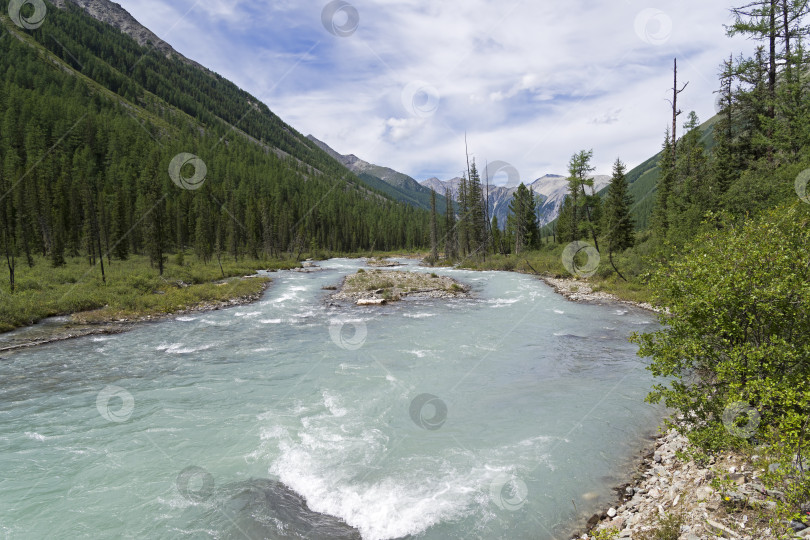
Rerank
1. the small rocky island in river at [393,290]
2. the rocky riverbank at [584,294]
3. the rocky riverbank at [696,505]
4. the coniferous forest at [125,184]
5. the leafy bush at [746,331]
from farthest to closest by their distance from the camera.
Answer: the coniferous forest at [125,184], the small rocky island in river at [393,290], the rocky riverbank at [584,294], the leafy bush at [746,331], the rocky riverbank at [696,505]

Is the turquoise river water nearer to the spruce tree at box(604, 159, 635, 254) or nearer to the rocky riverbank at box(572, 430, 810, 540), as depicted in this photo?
the rocky riverbank at box(572, 430, 810, 540)

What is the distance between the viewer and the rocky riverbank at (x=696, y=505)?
4.84m

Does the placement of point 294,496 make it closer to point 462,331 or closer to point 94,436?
point 94,436

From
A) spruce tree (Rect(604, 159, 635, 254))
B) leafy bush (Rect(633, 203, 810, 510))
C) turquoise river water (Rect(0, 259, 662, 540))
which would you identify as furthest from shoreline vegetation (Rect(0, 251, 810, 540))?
spruce tree (Rect(604, 159, 635, 254))

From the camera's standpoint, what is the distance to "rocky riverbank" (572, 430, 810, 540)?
15.9 ft

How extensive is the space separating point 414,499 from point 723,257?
770 cm

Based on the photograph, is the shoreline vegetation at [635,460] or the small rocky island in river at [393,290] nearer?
the shoreline vegetation at [635,460]

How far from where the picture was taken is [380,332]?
21.0 meters

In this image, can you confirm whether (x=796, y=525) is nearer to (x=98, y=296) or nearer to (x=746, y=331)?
(x=746, y=331)

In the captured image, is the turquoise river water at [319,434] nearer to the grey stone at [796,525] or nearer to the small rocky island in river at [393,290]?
the grey stone at [796,525]

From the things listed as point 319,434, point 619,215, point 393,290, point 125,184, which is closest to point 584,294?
point 393,290

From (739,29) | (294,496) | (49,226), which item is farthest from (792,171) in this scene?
(49,226)

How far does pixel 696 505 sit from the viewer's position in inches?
223

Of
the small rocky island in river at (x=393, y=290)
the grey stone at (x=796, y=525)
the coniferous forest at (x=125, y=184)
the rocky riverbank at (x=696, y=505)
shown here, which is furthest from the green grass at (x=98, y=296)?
the grey stone at (x=796, y=525)
